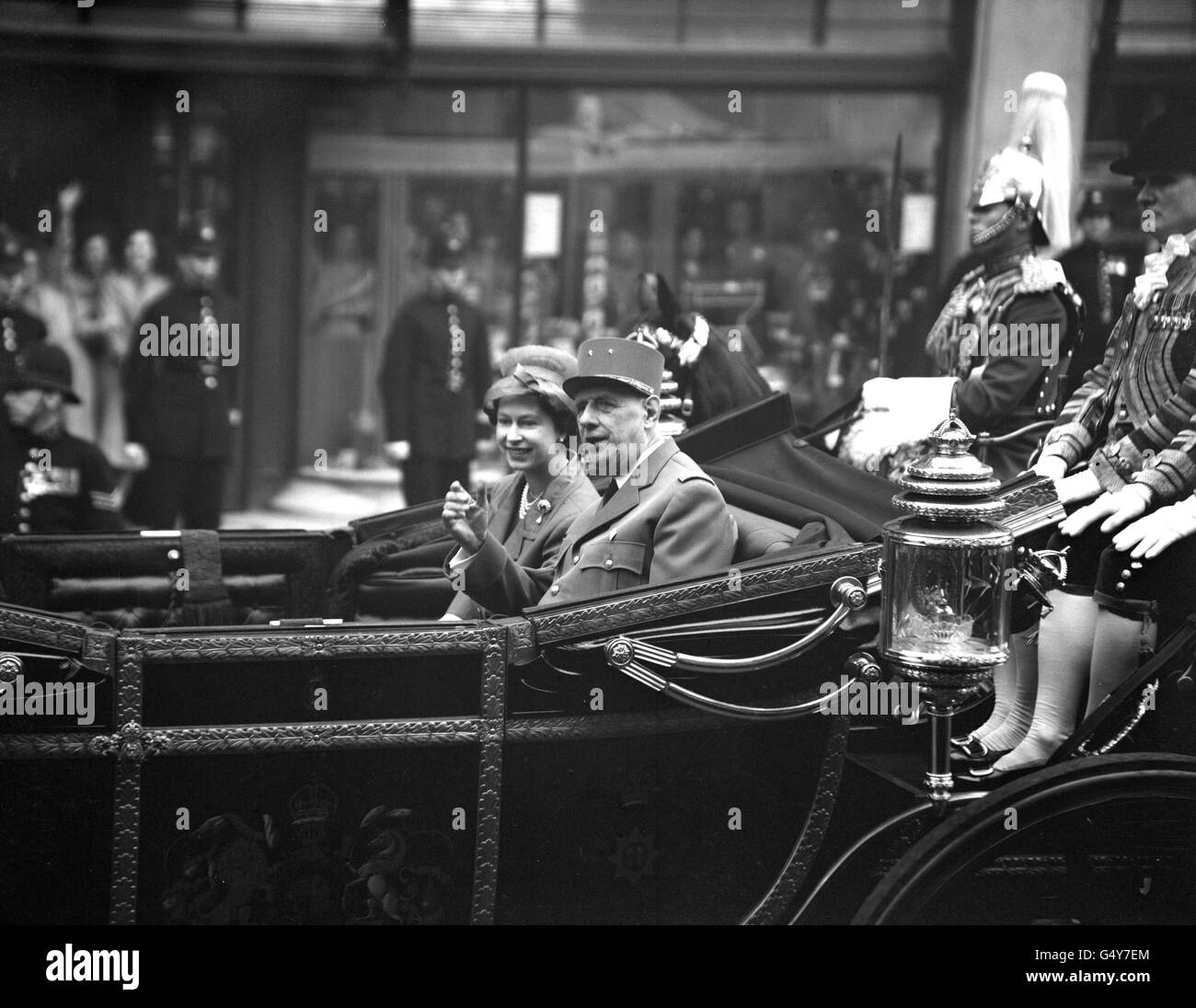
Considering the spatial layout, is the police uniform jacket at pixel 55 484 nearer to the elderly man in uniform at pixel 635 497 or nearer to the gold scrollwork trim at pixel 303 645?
the gold scrollwork trim at pixel 303 645

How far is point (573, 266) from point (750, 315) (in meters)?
0.66

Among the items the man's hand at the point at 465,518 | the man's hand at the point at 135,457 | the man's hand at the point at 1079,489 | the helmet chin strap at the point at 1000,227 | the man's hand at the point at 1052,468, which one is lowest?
the man's hand at the point at 135,457

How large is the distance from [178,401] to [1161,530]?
342 cm

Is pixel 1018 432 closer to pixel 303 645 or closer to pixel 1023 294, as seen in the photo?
pixel 1023 294

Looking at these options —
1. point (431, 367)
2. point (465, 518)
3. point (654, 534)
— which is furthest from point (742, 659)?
point (431, 367)

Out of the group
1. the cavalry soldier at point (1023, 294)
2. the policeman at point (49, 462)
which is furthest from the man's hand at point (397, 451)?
the cavalry soldier at point (1023, 294)

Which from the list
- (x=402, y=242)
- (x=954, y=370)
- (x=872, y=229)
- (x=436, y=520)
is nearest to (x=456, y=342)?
(x=402, y=242)

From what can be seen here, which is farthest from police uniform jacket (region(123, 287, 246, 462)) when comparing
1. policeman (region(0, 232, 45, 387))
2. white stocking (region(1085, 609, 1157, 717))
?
white stocking (region(1085, 609, 1157, 717))

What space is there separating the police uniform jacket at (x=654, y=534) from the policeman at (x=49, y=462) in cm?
179

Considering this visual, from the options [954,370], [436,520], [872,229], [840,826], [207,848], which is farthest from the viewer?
[872,229]

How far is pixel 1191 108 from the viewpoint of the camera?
9.37 ft

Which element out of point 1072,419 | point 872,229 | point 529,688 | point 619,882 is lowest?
point 619,882

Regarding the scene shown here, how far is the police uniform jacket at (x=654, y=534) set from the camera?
9.18 feet

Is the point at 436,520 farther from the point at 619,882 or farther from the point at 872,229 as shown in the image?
the point at 872,229
